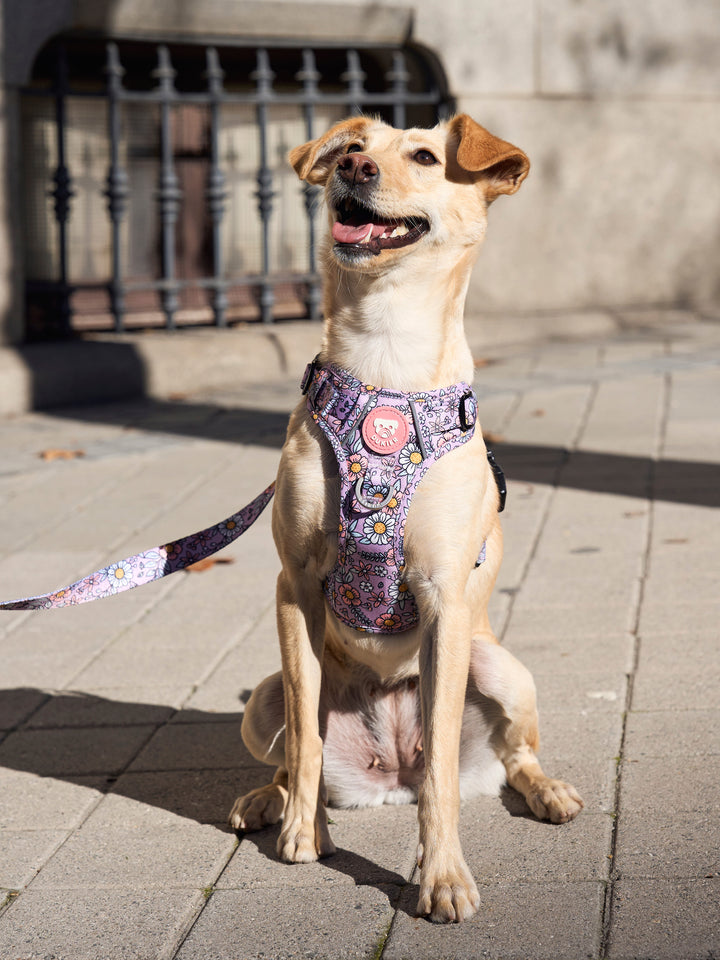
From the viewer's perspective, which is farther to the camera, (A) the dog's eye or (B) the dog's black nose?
(A) the dog's eye

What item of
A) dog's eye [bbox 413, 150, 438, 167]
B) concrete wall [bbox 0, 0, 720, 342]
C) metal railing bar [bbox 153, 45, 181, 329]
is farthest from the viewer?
concrete wall [bbox 0, 0, 720, 342]

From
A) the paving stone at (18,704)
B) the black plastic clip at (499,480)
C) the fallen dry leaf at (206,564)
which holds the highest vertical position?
the black plastic clip at (499,480)

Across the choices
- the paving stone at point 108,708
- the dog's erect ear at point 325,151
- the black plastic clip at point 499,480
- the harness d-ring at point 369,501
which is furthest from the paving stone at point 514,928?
the dog's erect ear at point 325,151

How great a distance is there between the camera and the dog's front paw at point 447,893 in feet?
8.33

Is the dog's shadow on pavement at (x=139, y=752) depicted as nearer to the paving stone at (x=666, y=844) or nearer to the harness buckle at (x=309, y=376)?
the paving stone at (x=666, y=844)

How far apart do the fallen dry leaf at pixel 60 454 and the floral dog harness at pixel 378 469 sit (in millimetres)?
4547

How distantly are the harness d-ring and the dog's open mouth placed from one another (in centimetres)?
55

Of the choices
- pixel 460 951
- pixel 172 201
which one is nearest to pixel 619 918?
pixel 460 951

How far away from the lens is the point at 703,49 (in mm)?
11125

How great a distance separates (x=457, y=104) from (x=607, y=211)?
6.16 feet

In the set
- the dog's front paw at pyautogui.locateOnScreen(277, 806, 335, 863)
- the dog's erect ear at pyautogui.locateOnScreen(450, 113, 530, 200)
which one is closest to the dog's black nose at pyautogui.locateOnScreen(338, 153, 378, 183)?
the dog's erect ear at pyautogui.locateOnScreen(450, 113, 530, 200)

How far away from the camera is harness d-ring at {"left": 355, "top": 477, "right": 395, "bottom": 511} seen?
2748 millimetres

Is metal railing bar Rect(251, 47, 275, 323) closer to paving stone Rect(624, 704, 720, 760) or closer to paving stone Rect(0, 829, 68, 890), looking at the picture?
paving stone Rect(624, 704, 720, 760)

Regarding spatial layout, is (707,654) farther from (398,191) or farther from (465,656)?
(398,191)
